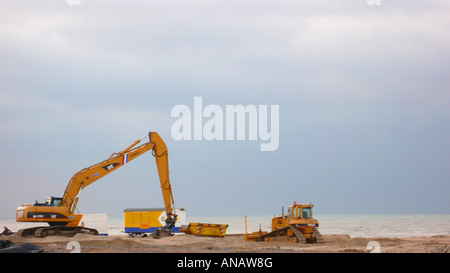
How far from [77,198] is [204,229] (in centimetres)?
859

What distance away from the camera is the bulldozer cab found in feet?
98.4

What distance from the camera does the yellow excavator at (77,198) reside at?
100 feet

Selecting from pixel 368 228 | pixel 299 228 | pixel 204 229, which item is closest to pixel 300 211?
pixel 299 228

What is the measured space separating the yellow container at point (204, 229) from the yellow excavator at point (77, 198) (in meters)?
1.31

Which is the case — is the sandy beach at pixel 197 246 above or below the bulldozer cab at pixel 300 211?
below

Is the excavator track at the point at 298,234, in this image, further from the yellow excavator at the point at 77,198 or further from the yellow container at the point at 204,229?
the yellow excavator at the point at 77,198

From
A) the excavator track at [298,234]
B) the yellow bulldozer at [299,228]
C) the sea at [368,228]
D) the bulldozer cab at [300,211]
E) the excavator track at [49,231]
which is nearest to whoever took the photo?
the excavator track at [298,234]

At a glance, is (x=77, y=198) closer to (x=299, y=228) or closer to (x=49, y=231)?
(x=49, y=231)

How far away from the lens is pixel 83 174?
31.6 meters

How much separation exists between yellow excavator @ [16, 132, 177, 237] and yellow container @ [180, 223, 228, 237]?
131cm

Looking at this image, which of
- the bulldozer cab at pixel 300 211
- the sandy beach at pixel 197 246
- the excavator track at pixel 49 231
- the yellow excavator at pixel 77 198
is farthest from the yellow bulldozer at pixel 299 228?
the excavator track at pixel 49 231

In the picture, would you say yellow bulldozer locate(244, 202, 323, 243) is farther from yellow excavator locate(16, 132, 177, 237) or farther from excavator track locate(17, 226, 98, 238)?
excavator track locate(17, 226, 98, 238)

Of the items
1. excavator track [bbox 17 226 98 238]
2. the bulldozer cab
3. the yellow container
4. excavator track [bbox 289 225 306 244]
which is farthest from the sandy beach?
the yellow container
